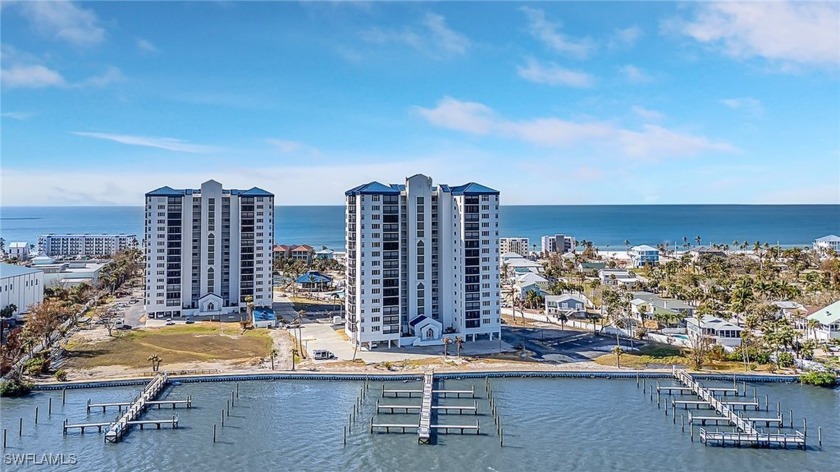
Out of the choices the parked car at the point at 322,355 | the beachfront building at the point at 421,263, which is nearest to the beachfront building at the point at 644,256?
the beachfront building at the point at 421,263

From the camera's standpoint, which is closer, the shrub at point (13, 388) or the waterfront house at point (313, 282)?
the shrub at point (13, 388)

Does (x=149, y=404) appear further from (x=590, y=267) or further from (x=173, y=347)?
(x=590, y=267)

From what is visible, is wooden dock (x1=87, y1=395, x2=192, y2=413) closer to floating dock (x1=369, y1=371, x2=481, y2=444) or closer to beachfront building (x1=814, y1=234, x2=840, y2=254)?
floating dock (x1=369, y1=371, x2=481, y2=444)

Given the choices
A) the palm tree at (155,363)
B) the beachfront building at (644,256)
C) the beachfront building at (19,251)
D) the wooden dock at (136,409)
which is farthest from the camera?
the beachfront building at (19,251)

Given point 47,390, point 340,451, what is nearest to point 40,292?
point 47,390

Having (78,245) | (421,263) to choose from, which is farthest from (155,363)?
(78,245)

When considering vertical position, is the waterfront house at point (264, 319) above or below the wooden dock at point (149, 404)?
above

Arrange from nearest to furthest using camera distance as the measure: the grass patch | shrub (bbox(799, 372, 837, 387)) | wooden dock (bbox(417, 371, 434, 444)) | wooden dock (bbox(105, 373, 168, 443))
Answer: wooden dock (bbox(105, 373, 168, 443)) < wooden dock (bbox(417, 371, 434, 444)) < shrub (bbox(799, 372, 837, 387)) < the grass patch

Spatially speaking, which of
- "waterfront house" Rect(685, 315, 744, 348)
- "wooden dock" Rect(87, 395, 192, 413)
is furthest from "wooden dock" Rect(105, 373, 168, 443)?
"waterfront house" Rect(685, 315, 744, 348)

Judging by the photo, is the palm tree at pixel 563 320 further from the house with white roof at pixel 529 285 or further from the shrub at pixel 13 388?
the shrub at pixel 13 388
